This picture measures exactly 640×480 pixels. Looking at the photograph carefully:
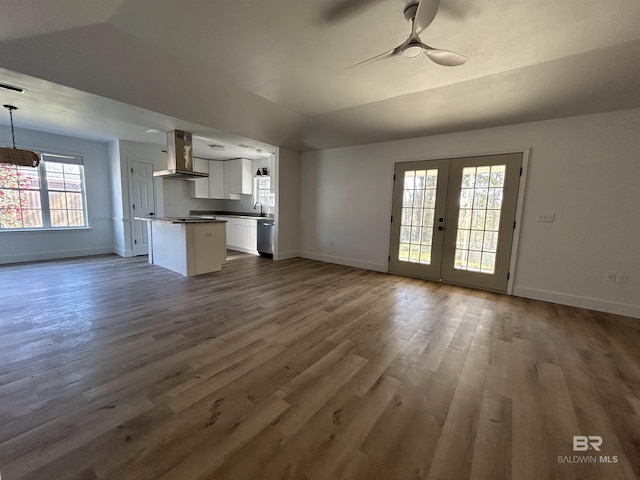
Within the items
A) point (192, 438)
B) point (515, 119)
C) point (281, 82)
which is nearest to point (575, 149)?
point (515, 119)

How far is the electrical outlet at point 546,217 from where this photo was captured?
3.72 meters

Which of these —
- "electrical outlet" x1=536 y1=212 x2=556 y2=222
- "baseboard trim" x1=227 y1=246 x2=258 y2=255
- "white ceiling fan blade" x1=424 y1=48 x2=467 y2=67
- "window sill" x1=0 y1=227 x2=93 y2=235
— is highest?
"white ceiling fan blade" x1=424 y1=48 x2=467 y2=67

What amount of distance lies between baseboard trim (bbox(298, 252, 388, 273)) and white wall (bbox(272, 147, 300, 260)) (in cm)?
41

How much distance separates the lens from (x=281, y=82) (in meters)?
3.29

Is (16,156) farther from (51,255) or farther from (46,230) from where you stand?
(51,255)

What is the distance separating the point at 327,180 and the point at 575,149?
4091 millimetres

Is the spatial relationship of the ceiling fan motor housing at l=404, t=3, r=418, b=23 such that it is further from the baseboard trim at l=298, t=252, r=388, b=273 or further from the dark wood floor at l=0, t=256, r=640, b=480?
the baseboard trim at l=298, t=252, r=388, b=273

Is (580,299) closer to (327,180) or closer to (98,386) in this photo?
(327,180)

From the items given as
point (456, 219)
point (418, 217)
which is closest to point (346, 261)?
point (418, 217)

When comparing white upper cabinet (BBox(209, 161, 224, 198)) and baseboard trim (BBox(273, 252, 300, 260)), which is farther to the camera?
white upper cabinet (BBox(209, 161, 224, 198))

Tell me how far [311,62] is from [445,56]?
4.44ft

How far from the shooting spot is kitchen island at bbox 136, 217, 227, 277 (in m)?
4.61

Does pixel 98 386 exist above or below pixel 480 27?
below

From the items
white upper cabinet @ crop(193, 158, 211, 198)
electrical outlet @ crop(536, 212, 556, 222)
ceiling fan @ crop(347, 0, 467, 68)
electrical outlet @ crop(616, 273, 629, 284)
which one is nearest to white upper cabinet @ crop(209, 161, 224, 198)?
white upper cabinet @ crop(193, 158, 211, 198)
